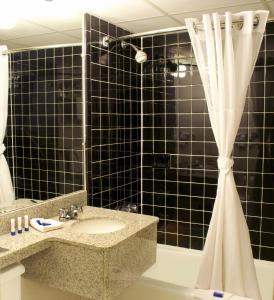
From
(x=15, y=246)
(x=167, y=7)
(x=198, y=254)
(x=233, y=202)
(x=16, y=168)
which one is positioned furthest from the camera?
(x=198, y=254)

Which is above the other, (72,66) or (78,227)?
(72,66)

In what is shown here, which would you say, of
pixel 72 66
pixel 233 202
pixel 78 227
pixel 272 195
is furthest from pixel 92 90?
pixel 272 195

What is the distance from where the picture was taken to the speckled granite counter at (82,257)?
1.64 m

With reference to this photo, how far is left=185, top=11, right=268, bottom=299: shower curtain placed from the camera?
6.75ft

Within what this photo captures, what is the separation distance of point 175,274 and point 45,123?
1712 millimetres

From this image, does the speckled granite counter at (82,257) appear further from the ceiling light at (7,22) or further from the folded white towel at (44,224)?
the ceiling light at (7,22)

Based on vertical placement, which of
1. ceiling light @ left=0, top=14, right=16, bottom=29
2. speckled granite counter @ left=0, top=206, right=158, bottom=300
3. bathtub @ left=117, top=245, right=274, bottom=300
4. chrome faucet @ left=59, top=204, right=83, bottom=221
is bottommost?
bathtub @ left=117, top=245, right=274, bottom=300

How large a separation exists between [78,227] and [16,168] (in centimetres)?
49

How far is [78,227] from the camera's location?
2051 millimetres

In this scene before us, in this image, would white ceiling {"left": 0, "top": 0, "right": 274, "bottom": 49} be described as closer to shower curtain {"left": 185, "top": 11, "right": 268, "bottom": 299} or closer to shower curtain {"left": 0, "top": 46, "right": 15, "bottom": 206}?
shower curtain {"left": 0, "top": 46, "right": 15, "bottom": 206}

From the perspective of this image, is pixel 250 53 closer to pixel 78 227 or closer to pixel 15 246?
pixel 78 227

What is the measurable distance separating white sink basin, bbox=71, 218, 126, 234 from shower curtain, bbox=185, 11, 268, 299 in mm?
589

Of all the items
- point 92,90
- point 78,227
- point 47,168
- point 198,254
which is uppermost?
point 92,90

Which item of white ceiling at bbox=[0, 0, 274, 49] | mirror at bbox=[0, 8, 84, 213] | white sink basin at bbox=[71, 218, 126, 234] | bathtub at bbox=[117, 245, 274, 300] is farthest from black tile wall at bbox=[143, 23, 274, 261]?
white sink basin at bbox=[71, 218, 126, 234]
